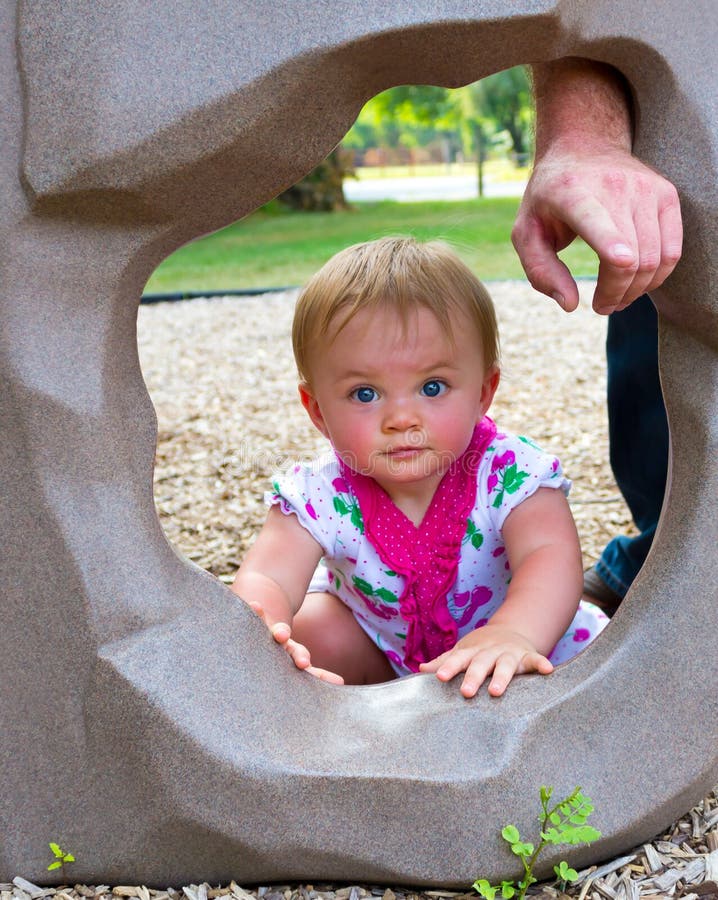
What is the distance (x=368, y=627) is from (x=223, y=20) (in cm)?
146

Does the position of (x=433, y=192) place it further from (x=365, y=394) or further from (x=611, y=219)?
(x=611, y=219)

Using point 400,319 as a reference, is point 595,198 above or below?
above

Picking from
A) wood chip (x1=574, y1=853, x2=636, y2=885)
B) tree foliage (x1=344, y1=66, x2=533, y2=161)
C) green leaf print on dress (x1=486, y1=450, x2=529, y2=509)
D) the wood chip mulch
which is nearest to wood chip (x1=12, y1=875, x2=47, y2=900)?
the wood chip mulch

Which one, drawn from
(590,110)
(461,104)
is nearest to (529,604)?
(590,110)

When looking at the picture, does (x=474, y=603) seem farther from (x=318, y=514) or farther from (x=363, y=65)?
(x=363, y=65)

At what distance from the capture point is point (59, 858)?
1.66 meters

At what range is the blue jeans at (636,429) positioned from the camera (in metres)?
2.89

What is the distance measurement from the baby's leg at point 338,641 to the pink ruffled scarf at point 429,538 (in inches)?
7.7

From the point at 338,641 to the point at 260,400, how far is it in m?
2.97

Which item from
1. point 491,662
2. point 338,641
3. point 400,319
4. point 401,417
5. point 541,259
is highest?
point 541,259

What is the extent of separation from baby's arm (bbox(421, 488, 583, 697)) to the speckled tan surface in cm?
6

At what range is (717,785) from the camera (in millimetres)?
1947

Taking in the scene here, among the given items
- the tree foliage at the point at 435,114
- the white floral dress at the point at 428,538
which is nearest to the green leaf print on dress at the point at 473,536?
the white floral dress at the point at 428,538

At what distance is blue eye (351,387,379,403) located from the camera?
210 centimetres
